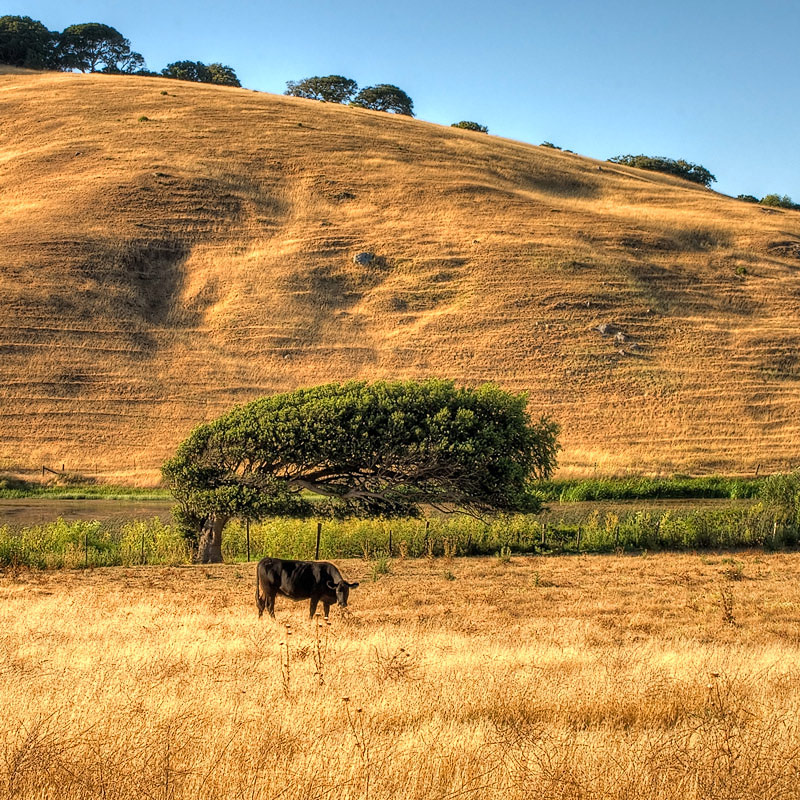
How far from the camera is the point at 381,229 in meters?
84.9

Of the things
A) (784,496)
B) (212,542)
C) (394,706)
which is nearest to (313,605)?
(394,706)

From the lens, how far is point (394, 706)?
786cm

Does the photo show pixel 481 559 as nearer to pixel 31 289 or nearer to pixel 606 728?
pixel 606 728

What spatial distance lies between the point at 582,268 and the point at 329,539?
55.8m

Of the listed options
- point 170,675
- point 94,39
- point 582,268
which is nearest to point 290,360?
point 582,268

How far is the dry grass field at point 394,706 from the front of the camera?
6.07 metres

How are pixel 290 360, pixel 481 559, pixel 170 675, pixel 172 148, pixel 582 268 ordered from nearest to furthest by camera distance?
pixel 170 675 < pixel 481 559 < pixel 290 360 < pixel 582 268 < pixel 172 148

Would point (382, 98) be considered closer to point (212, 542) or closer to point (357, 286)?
point (357, 286)

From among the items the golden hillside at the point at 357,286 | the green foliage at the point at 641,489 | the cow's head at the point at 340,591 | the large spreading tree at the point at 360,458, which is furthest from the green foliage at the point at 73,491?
the cow's head at the point at 340,591

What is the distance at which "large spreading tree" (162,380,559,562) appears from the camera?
28375 millimetres

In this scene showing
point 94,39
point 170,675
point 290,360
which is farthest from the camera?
point 94,39

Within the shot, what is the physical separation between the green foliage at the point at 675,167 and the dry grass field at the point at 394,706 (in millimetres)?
124173

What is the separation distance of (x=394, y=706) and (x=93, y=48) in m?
156

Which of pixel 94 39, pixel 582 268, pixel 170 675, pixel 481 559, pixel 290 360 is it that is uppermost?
pixel 94 39
